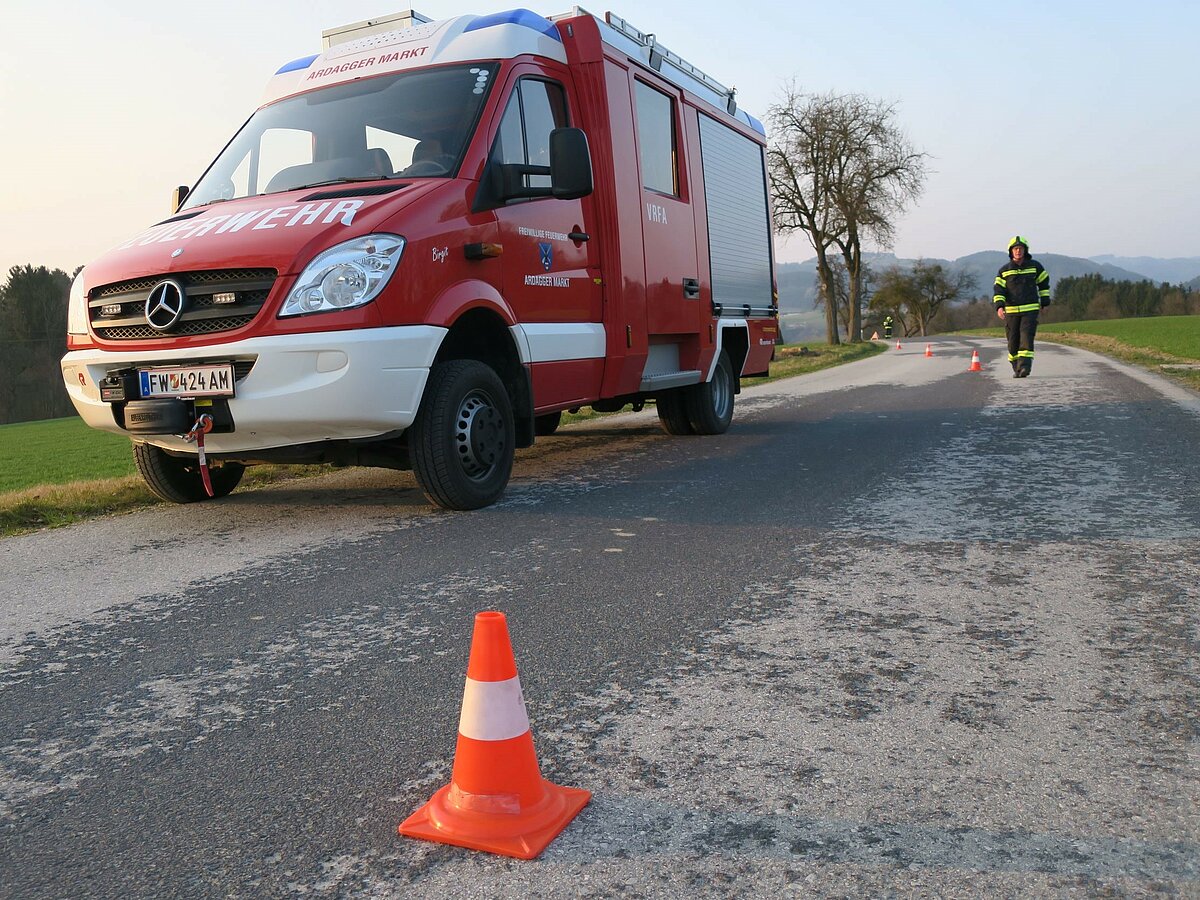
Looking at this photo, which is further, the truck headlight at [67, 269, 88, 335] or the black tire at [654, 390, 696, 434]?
the black tire at [654, 390, 696, 434]

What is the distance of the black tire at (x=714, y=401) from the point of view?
9.47 m

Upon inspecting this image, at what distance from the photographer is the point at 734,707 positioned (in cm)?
283

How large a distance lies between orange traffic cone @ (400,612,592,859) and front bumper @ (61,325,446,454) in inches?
121

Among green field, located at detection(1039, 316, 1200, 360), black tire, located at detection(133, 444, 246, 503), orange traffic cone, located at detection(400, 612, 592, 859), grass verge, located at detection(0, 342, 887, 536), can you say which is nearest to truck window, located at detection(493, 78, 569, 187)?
black tire, located at detection(133, 444, 246, 503)

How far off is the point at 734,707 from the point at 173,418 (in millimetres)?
3644

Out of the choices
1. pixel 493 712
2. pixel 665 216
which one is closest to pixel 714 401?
pixel 665 216

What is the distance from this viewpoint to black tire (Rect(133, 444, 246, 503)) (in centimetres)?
625

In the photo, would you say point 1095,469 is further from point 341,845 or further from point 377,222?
point 341,845

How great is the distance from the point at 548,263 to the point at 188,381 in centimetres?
239

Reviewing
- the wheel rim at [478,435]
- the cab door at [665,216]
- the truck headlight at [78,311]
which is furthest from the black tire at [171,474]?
the cab door at [665,216]

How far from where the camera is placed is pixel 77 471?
65.6ft

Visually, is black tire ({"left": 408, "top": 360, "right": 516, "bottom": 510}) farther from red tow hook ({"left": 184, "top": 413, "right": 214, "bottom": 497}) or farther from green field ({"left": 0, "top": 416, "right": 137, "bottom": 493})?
green field ({"left": 0, "top": 416, "right": 137, "bottom": 493})

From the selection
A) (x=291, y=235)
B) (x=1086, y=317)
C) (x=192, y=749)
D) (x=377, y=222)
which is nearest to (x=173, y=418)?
(x=291, y=235)

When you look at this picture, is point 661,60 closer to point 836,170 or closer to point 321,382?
point 321,382
